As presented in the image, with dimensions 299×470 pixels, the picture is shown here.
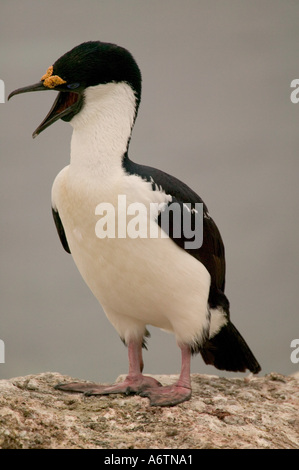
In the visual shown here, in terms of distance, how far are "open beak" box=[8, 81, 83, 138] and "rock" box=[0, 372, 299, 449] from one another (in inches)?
49.3

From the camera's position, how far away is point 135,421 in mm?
3061

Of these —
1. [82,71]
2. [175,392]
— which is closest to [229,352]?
[175,392]

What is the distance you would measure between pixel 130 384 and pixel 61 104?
1.45 metres

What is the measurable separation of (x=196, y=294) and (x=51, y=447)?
3.44ft

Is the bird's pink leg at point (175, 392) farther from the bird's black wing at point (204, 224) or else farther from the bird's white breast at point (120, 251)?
the bird's black wing at point (204, 224)

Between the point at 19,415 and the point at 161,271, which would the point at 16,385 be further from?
the point at 161,271

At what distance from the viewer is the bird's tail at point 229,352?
3836mm

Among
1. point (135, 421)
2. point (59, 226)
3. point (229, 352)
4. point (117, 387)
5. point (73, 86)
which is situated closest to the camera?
point (135, 421)

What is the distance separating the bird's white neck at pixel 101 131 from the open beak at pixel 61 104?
33 mm

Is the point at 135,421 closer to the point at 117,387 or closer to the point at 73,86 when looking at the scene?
the point at 117,387

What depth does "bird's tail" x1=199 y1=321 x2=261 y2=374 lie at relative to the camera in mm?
3836

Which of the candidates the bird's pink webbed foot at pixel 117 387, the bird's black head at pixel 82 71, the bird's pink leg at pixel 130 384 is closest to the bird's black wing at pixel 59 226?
the bird's black head at pixel 82 71

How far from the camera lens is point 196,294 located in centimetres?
339

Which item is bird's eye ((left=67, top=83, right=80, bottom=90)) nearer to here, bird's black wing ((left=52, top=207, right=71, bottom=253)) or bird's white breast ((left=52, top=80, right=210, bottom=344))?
bird's white breast ((left=52, top=80, right=210, bottom=344))
